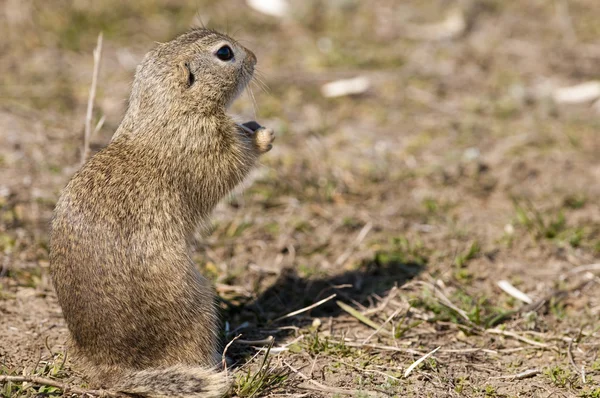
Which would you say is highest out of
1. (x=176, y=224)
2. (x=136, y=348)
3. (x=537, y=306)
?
(x=176, y=224)

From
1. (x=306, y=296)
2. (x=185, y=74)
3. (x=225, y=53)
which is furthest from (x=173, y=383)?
(x=225, y=53)

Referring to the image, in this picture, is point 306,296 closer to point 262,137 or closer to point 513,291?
point 262,137

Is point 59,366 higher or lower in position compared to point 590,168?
higher

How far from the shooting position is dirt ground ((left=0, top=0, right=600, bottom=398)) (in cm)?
436

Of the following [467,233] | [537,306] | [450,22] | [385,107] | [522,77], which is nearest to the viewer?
[537,306]

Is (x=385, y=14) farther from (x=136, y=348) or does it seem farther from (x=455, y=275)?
(x=136, y=348)

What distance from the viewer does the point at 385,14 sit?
9820mm

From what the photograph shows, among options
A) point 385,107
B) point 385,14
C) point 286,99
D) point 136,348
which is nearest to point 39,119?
point 286,99

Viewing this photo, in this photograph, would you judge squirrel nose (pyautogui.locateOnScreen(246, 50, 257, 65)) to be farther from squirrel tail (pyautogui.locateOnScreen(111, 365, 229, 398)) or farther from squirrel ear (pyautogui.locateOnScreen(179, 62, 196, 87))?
squirrel tail (pyautogui.locateOnScreen(111, 365, 229, 398))

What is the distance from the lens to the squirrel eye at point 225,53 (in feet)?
14.8

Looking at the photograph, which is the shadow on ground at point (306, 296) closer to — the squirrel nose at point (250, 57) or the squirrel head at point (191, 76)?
the squirrel head at point (191, 76)

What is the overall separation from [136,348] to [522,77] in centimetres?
604

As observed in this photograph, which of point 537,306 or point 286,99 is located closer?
point 537,306

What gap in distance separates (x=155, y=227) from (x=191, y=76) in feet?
3.20
